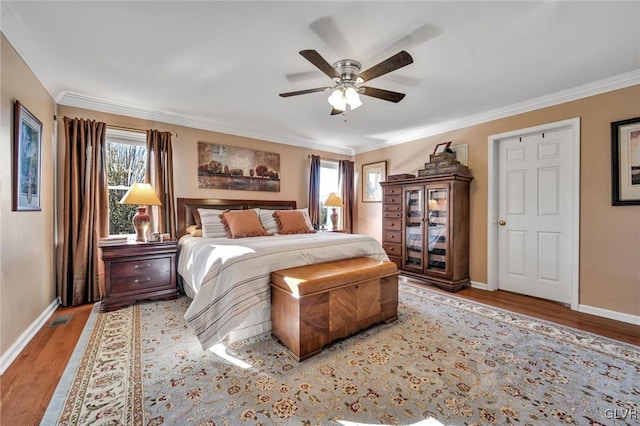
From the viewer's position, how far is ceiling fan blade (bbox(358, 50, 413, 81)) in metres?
1.90

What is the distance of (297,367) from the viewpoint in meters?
1.97

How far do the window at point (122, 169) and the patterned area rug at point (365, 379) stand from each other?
151cm

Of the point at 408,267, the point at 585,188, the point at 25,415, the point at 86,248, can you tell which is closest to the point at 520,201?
the point at 585,188

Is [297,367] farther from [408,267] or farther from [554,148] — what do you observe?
[554,148]

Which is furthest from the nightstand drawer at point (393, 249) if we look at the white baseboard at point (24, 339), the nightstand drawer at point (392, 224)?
the white baseboard at point (24, 339)

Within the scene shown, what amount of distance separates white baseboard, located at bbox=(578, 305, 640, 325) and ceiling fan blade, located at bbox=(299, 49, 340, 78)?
3.68m

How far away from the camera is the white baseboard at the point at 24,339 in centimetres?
193

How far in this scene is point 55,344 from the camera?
2279 millimetres

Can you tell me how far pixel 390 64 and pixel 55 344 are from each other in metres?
3.52

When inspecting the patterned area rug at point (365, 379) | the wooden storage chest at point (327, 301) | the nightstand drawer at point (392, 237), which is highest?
the nightstand drawer at point (392, 237)

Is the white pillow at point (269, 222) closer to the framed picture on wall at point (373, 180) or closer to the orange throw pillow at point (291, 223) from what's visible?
the orange throw pillow at point (291, 223)

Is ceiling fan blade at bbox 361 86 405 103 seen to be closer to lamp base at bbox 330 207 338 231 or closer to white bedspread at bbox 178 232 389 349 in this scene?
white bedspread at bbox 178 232 389 349

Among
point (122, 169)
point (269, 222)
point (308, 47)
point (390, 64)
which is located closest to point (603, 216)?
Result: point (390, 64)

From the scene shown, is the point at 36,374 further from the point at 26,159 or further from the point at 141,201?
the point at 141,201
